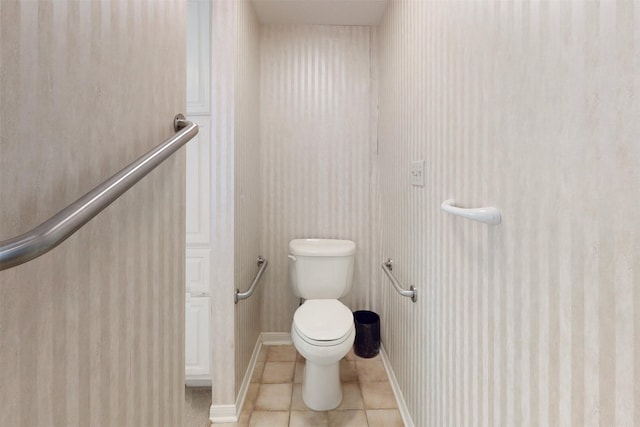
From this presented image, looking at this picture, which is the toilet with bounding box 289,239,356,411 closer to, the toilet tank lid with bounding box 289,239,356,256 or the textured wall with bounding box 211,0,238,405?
the toilet tank lid with bounding box 289,239,356,256

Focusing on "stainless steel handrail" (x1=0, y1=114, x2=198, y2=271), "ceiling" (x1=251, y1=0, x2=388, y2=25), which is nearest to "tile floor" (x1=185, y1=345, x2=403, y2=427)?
"stainless steel handrail" (x1=0, y1=114, x2=198, y2=271)

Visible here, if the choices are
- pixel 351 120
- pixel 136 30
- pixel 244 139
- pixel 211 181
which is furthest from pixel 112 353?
pixel 351 120

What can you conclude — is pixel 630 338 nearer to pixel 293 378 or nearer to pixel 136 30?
pixel 136 30

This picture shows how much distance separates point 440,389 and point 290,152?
69.9 inches

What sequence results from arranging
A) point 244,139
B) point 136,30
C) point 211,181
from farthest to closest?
1. point 244,139
2. point 211,181
3. point 136,30

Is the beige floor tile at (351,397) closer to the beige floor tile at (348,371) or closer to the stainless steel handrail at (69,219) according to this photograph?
the beige floor tile at (348,371)

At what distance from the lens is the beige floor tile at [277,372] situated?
6.47ft

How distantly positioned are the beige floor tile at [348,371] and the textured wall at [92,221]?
129 cm

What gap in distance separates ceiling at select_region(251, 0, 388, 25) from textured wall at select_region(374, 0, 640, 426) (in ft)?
2.96

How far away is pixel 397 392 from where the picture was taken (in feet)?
5.83

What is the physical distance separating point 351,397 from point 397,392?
256 mm

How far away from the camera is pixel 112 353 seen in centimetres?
64

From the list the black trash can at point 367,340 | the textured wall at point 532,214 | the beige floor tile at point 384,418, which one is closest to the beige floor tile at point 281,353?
the black trash can at point 367,340

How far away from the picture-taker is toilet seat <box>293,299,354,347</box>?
156 cm
